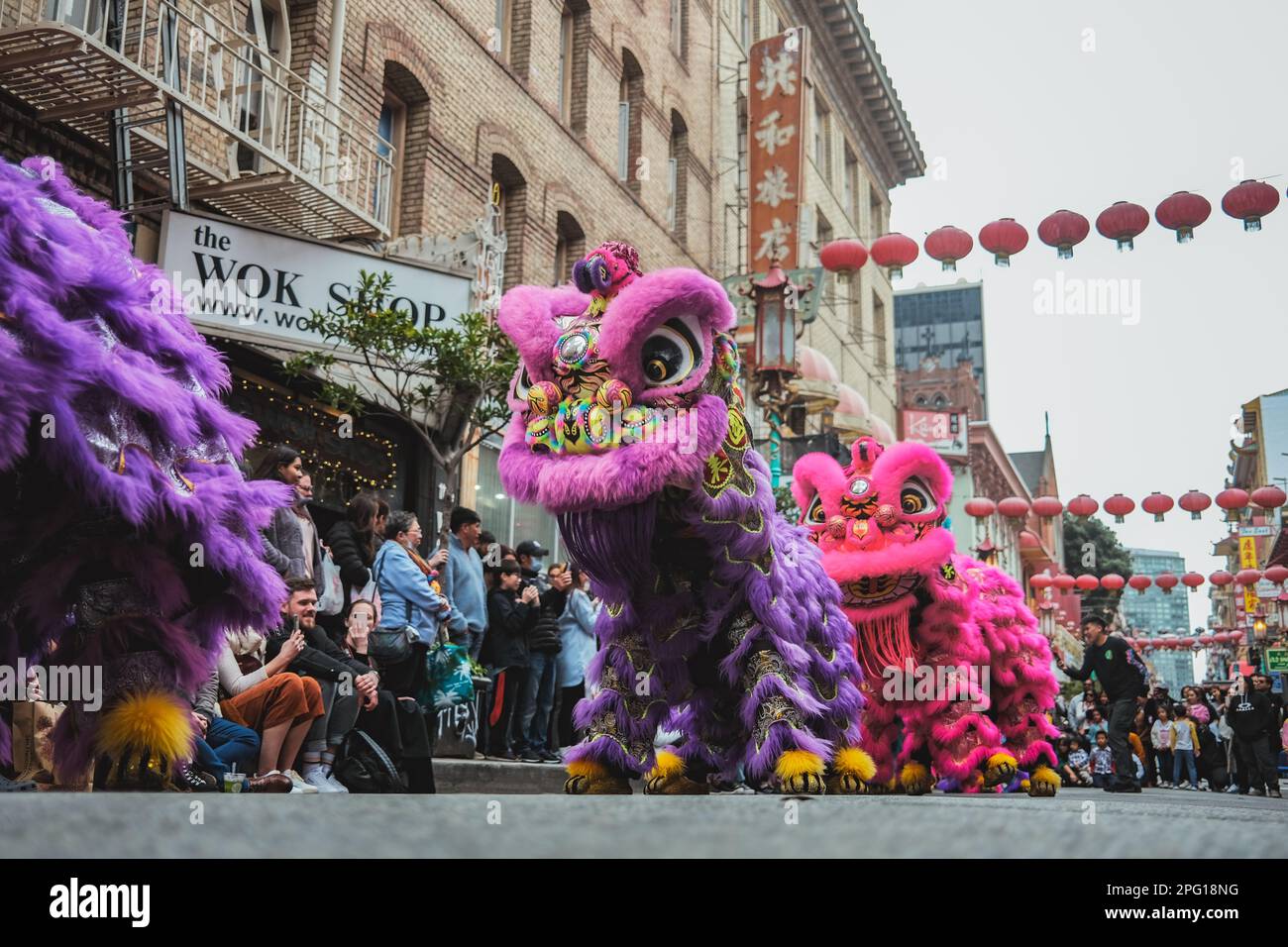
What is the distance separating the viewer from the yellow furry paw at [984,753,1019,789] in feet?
23.1

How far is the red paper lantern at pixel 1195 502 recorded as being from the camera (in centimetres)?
2722

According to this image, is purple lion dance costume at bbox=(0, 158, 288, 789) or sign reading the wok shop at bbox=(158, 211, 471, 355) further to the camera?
sign reading the wok shop at bbox=(158, 211, 471, 355)

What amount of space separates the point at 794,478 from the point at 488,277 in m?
6.19

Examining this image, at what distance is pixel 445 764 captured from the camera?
23.8 feet

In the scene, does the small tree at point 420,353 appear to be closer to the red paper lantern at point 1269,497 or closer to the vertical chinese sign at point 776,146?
the vertical chinese sign at point 776,146

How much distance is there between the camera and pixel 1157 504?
26969mm

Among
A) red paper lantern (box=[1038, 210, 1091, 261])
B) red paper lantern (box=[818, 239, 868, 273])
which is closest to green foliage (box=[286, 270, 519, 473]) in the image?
red paper lantern (box=[1038, 210, 1091, 261])

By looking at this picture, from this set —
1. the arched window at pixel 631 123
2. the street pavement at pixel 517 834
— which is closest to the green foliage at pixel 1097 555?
the arched window at pixel 631 123

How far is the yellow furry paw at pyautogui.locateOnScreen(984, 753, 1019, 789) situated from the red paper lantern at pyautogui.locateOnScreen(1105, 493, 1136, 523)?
866 inches

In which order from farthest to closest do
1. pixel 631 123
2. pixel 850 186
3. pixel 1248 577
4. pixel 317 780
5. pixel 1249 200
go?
pixel 850 186, pixel 1248 577, pixel 631 123, pixel 1249 200, pixel 317 780

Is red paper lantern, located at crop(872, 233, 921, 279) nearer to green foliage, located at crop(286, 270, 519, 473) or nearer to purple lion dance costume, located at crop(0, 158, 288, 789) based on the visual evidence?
green foliage, located at crop(286, 270, 519, 473)

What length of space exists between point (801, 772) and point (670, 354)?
1664 millimetres

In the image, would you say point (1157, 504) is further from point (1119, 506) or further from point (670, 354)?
point (670, 354)

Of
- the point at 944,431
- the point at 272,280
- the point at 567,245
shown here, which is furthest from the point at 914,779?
the point at 944,431
